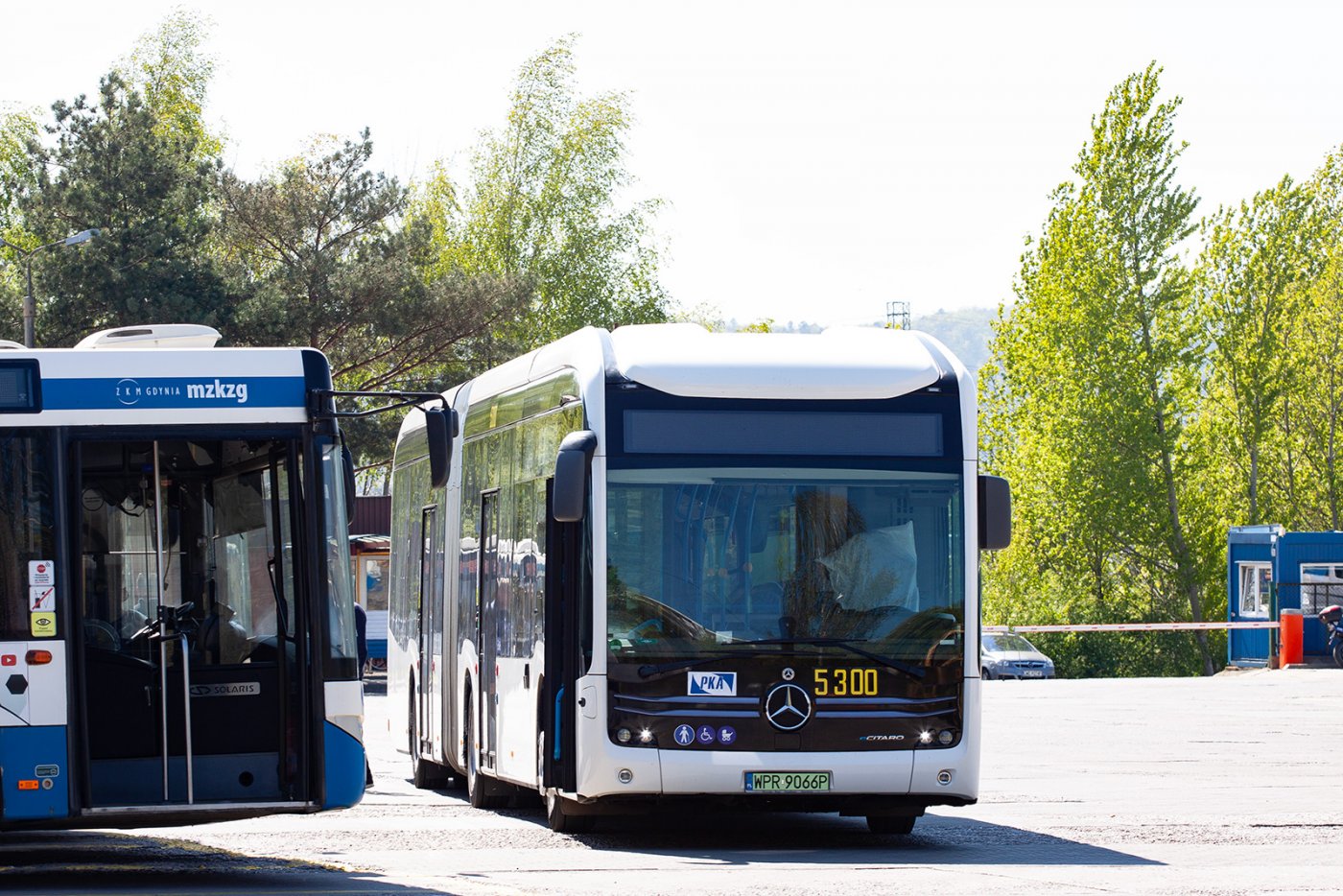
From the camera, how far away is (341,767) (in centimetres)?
1110

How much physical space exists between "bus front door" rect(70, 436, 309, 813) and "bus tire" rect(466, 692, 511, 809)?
15.4ft

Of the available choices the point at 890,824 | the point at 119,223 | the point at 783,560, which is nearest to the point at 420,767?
the point at 890,824

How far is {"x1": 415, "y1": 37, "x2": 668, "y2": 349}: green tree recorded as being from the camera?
2518 inches

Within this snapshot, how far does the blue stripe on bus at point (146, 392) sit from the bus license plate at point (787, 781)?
374 centimetres

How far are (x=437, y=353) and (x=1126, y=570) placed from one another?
83.5 ft

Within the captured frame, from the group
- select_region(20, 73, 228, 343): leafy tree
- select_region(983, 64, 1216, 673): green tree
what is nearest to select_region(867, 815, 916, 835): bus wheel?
select_region(20, 73, 228, 343): leafy tree

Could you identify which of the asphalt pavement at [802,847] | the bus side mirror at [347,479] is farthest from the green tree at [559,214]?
the bus side mirror at [347,479]

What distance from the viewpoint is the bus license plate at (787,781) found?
12.4m

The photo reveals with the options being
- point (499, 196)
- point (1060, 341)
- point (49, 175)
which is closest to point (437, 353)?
point (49, 175)

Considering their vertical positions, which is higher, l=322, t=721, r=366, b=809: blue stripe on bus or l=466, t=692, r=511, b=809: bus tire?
l=322, t=721, r=366, b=809: blue stripe on bus

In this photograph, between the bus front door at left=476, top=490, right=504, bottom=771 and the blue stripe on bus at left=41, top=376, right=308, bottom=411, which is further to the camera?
the bus front door at left=476, top=490, right=504, bottom=771

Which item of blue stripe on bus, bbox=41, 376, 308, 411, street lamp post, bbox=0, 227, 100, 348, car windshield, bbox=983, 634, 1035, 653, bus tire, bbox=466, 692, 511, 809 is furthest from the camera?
car windshield, bbox=983, 634, 1035, 653

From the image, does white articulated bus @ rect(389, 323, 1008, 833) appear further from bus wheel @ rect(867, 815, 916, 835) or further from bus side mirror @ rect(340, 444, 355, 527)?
bus side mirror @ rect(340, 444, 355, 527)

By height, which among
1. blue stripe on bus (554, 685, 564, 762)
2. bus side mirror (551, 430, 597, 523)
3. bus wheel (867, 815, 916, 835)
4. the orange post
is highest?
bus side mirror (551, 430, 597, 523)
